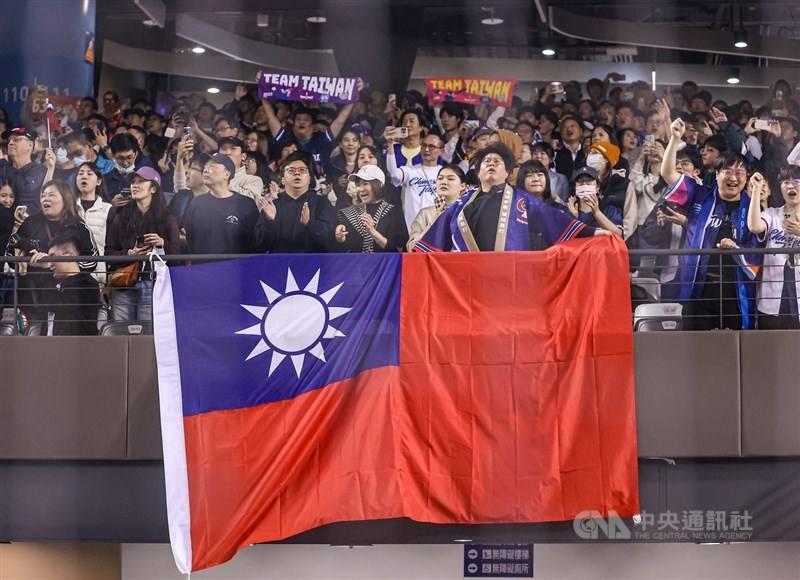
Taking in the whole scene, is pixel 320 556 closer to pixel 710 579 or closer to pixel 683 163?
pixel 710 579

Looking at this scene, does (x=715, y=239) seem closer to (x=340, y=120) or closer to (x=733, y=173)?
(x=733, y=173)

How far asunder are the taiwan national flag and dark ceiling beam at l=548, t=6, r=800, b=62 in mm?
3998

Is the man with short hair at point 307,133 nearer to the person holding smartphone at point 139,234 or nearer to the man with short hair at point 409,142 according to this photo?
the man with short hair at point 409,142

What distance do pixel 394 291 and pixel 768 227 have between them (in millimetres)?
1501

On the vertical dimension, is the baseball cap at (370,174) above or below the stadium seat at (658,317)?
above

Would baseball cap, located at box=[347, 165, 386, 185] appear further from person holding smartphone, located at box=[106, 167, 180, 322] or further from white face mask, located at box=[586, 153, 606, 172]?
white face mask, located at box=[586, 153, 606, 172]

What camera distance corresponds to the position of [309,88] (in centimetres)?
536

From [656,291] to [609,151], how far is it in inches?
35.6

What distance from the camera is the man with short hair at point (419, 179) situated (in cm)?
497

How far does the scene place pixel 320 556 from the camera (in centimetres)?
564

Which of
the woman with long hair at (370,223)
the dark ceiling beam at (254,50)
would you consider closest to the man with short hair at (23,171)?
the woman with long hair at (370,223)

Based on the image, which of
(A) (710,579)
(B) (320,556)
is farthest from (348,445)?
(A) (710,579)

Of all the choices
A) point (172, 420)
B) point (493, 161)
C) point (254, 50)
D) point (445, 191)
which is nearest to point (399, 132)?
point (445, 191)
